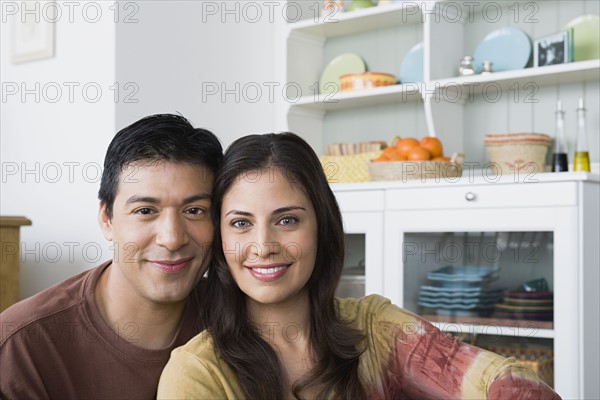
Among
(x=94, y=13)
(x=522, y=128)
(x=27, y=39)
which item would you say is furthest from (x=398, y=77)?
(x=27, y=39)

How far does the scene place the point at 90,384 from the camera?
1.52m

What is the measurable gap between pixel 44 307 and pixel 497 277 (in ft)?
4.64

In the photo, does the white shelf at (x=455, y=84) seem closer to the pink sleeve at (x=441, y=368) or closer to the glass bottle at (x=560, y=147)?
the glass bottle at (x=560, y=147)

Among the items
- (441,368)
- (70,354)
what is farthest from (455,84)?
(70,354)

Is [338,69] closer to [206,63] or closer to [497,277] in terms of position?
[206,63]

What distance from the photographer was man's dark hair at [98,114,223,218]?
4.89 ft

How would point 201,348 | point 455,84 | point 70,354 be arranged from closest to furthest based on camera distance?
point 201,348 < point 70,354 < point 455,84

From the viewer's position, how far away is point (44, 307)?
1.53 meters

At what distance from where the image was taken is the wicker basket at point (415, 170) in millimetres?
2537

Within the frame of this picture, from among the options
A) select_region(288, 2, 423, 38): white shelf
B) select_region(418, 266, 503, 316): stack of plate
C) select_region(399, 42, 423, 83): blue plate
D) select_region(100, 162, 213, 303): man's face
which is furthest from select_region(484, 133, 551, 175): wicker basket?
select_region(100, 162, 213, 303): man's face

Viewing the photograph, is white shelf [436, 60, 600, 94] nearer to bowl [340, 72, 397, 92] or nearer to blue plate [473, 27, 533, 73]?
blue plate [473, 27, 533, 73]

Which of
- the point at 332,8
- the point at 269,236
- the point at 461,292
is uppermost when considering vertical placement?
the point at 332,8

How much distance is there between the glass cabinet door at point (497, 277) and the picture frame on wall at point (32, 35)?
129cm

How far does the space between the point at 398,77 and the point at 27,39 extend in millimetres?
1334
